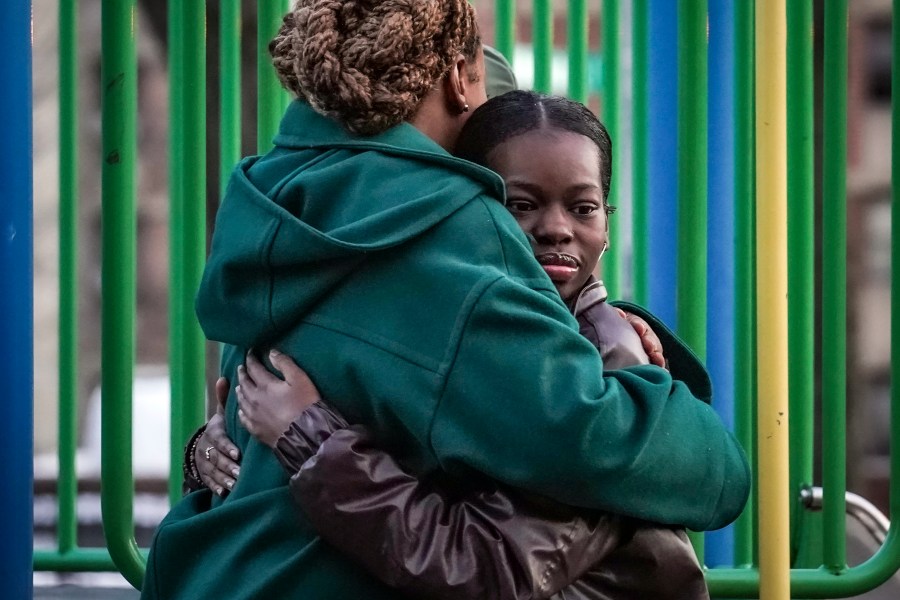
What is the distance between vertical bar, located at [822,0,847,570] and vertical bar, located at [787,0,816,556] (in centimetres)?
11

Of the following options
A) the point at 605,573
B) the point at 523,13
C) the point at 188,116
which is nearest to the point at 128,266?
the point at 188,116

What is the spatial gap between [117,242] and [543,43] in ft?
3.67

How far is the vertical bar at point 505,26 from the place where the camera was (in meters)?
2.96

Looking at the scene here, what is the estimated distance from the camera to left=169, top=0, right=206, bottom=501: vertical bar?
271 cm

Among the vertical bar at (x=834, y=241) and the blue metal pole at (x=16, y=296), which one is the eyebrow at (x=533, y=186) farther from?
the vertical bar at (x=834, y=241)

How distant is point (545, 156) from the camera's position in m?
1.99

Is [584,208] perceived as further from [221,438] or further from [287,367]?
[221,438]

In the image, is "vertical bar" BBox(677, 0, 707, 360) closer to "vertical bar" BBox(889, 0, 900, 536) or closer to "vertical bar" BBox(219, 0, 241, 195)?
"vertical bar" BBox(889, 0, 900, 536)

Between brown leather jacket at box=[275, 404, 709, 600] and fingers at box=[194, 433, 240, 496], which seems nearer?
brown leather jacket at box=[275, 404, 709, 600]

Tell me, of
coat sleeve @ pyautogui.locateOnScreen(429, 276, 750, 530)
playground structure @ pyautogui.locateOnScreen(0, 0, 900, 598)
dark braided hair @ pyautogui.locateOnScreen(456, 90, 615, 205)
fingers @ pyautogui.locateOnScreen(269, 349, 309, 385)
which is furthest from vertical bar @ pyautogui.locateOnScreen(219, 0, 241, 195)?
coat sleeve @ pyautogui.locateOnScreen(429, 276, 750, 530)

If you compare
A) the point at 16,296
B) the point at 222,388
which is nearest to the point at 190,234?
the point at 16,296

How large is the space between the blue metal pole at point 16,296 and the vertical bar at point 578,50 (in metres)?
1.34

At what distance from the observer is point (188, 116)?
2701 mm

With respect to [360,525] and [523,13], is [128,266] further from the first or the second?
[523,13]
